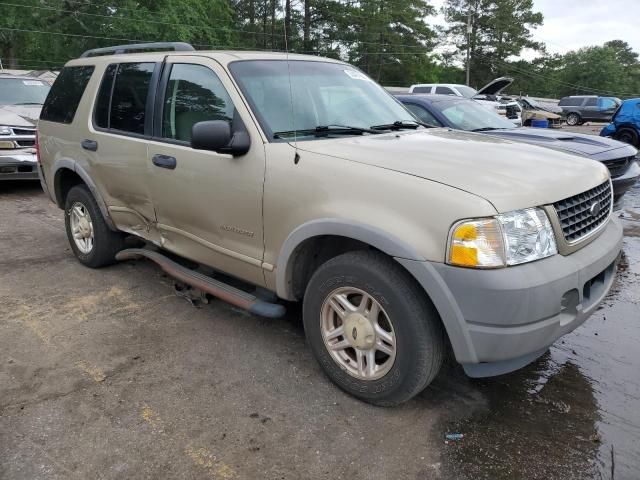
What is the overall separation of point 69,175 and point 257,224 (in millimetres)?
2825

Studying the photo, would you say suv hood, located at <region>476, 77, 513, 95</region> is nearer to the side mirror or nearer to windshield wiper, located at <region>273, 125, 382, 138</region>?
windshield wiper, located at <region>273, 125, 382, 138</region>

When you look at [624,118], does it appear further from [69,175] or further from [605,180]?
[69,175]

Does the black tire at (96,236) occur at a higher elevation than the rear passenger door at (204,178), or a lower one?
lower

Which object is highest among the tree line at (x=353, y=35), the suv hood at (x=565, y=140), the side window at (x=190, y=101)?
the tree line at (x=353, y=35)

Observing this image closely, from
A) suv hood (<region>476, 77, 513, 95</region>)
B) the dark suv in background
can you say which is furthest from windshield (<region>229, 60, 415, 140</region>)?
the dark suv in background

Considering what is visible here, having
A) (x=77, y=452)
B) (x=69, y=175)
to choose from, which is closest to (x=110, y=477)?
(x=77, y=452)

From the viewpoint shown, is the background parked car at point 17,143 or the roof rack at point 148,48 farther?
the background parked car at point 17,143

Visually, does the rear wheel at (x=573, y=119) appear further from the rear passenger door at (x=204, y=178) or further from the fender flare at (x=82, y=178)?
the rear passenger door at (x=204, y=178)

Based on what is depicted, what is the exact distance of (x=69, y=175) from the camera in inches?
201

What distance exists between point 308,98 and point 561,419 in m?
2.42

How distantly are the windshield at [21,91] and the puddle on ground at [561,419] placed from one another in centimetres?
946

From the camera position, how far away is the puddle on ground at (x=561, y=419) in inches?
97.7

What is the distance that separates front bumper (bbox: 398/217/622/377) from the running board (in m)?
1.08

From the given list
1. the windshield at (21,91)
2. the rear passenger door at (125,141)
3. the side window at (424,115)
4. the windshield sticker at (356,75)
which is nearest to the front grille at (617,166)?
the side window at (424,115)
